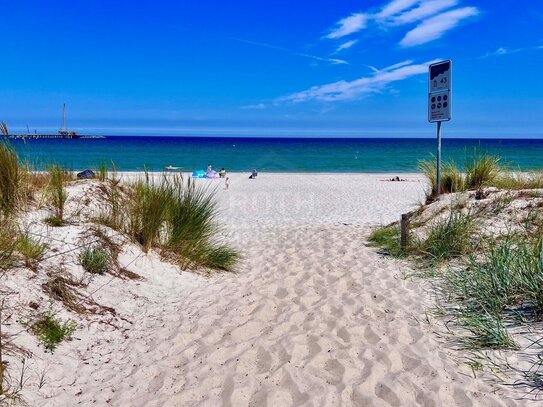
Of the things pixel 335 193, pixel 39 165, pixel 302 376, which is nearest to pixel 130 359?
pixel 302 376

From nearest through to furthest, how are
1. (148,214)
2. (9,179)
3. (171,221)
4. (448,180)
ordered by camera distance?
1. (9,179)
2. (148,214)
3. (171,221)
4. (448,180)

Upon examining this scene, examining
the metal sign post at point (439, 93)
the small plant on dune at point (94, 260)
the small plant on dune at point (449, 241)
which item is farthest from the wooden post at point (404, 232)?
the small plant on dune at point (94, 260)

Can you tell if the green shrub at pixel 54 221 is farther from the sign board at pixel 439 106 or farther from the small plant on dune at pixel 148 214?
the sign board at pixel 439 106

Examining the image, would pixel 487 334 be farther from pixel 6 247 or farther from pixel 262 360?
pixel 6 247

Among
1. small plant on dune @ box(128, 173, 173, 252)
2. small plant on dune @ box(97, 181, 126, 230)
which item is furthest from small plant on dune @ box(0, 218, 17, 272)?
small plant on dune @ box(128, 173, 173, 252)

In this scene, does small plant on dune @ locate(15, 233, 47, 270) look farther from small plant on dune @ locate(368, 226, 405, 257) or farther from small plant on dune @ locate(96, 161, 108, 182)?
small plant on dune @ locate(368, 226, 405, 257)

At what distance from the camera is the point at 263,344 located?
3795 mm

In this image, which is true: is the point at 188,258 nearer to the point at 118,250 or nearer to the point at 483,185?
the point at 118,250

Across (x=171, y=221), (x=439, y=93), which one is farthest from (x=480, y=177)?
(x=171, y=221)

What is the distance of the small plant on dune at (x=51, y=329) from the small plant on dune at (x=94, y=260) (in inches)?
38.3

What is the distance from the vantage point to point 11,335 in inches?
131

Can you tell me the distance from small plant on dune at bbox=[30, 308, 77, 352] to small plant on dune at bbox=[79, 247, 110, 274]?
0.97 metres

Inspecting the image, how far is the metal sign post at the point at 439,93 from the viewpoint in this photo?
838 centimetres

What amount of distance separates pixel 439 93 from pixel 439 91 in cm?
4
